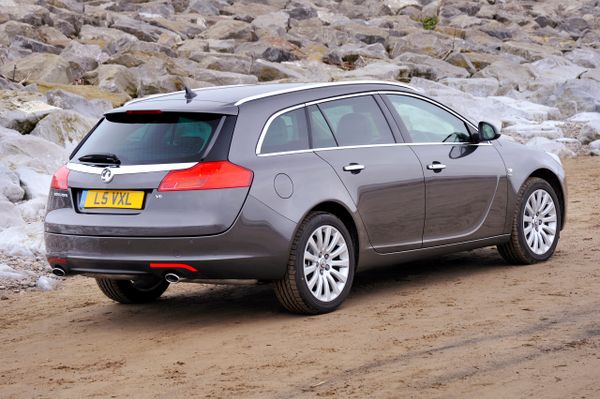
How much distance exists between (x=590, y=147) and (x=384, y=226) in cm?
1257

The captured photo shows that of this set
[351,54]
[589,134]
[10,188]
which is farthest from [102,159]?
[351,54]

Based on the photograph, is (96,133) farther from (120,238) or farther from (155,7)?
(155,7)

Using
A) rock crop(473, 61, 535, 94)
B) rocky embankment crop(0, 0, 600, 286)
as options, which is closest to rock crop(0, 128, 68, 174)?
rocky embankment crop(0, 0, 600, 286)

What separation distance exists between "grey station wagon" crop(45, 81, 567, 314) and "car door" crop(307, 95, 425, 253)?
0.01m

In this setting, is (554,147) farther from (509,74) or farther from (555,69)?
(555,69)

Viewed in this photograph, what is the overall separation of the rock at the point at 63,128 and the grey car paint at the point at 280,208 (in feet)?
26.1

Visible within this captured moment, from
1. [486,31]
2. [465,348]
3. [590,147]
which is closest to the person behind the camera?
[465,348]

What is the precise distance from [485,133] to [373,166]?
1.37 m

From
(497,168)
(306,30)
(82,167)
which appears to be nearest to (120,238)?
(82,167)

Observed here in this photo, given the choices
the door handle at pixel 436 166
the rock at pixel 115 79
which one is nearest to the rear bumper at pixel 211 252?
the door handle at pixel 436 166

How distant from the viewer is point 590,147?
66.3 feet

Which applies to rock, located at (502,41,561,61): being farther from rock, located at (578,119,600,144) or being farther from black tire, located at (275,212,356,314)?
black tire, located at (275,212,356,314)

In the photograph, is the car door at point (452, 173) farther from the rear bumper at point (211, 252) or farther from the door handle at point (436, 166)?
the rear bumper at point (211, 252)

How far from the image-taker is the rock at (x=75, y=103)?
1858cm
